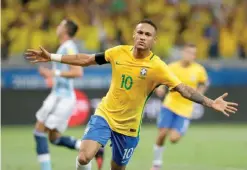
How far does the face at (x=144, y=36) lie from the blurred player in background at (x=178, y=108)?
13.7ft

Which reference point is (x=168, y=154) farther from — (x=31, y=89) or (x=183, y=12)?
(x=183, y=12)

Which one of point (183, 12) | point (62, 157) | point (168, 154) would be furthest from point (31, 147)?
point (183, 12)

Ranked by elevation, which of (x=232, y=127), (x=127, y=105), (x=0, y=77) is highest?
(x=127, y=105)

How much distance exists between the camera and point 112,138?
9.16 m

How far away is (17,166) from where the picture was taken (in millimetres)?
12781

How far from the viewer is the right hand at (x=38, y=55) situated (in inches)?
354

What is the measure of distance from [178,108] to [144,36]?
197 inches

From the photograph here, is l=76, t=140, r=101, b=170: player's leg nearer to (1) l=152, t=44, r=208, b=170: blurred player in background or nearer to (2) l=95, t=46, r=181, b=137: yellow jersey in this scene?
(2) l=95, t=46, r=181, b=137: yellow jersey

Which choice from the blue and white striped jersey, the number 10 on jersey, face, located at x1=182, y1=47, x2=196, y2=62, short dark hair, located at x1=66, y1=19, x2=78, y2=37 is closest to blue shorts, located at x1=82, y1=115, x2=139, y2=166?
the number 10 on jersey

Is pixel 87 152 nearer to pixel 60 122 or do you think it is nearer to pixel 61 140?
pixel 60 122

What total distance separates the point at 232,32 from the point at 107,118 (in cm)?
1511

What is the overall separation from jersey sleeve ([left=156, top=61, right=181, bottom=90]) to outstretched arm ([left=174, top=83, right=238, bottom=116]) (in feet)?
0.21

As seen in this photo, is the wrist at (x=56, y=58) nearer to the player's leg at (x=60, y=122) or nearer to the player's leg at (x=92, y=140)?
the player's leg at (x=92, y=140)

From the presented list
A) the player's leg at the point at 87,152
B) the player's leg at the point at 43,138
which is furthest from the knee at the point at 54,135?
the player's leg at the point at 87,152
